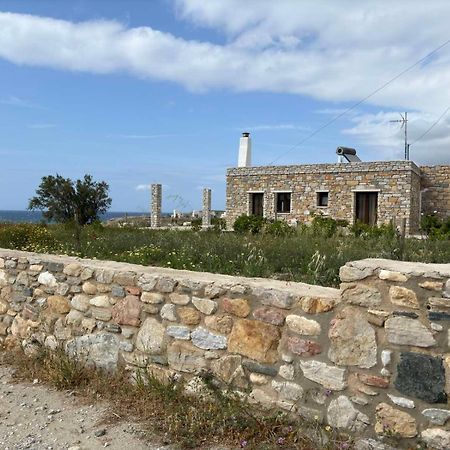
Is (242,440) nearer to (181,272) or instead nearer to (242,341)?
(242,341)

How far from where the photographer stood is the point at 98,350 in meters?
3.77

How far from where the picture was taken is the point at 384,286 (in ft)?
8.37

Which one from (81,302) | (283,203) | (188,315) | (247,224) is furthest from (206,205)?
(188,315)

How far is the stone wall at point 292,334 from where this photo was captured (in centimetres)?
244

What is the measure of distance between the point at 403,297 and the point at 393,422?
684 millimetres

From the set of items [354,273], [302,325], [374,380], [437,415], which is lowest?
[437,415]

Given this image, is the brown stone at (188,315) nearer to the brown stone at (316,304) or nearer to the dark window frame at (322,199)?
the brown stone at (316,304)

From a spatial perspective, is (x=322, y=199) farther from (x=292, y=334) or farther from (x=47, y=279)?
(x=292, y=334)

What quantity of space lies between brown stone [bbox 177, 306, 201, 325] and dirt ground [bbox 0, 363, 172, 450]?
0.77 metres

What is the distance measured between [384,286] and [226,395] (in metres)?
1.29

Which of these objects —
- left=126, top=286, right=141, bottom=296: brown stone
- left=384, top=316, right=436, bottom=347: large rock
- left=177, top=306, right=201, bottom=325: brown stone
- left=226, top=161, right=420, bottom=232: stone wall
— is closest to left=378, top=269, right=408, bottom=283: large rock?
left=384, top=316, right=436, bottom=347: large rock

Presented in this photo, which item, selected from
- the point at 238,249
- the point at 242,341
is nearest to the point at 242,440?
the point at 242,341

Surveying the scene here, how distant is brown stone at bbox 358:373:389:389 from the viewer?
254 cm

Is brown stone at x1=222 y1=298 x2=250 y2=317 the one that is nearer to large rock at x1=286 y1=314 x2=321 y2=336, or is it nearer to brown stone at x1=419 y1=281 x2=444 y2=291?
large rock at x1=286 y1=314 x2=321 y2=336
